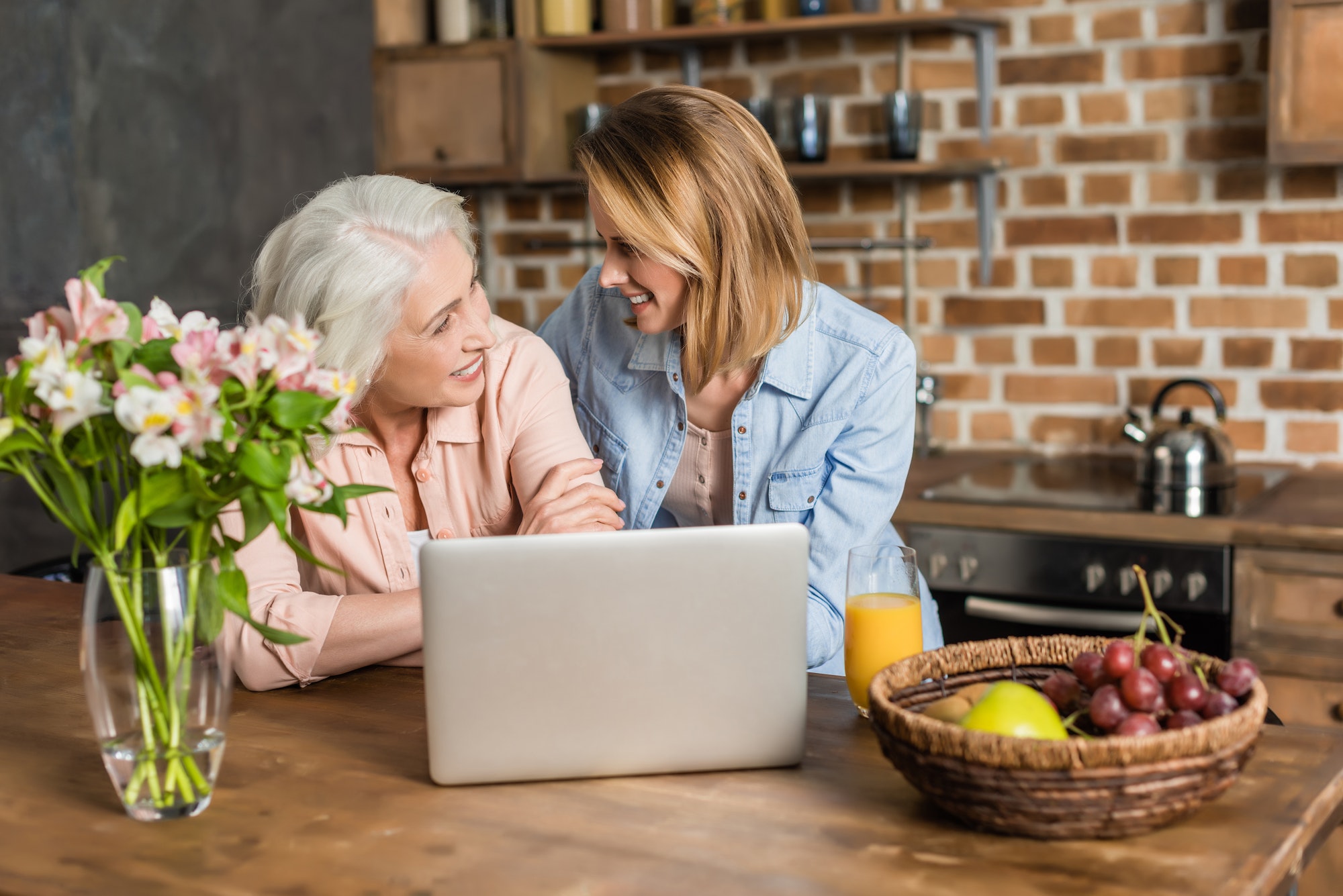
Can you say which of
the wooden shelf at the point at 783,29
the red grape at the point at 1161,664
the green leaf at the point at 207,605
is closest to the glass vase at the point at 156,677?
the green leaf at the point at 207,605

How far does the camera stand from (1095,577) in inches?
99.7

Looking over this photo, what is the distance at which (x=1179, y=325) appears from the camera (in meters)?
3.01

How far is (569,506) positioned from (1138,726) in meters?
0.81

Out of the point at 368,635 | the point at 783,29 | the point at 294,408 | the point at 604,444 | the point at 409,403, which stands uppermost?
the point at 783,29

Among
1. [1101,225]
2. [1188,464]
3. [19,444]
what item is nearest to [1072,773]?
[19,444]

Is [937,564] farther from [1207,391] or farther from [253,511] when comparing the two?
[253,511]

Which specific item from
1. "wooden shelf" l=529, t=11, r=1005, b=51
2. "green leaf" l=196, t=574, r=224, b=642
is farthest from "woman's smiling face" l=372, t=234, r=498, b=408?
"wooden shelf" l=529, t=11, r=1005, b=51

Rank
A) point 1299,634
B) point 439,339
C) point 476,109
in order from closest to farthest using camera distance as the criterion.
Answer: point 439,339
point 1299,634
point 476,109

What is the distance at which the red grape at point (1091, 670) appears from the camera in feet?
3.73

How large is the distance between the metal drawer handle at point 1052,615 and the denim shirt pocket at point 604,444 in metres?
0.91

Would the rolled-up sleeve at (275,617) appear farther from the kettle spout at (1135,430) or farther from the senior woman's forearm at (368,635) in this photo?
the kettle spout at (1135,430)

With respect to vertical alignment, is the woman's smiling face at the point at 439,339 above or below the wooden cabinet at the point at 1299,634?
above

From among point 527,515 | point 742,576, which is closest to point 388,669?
point 527,515

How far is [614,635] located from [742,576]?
0.12 meters
